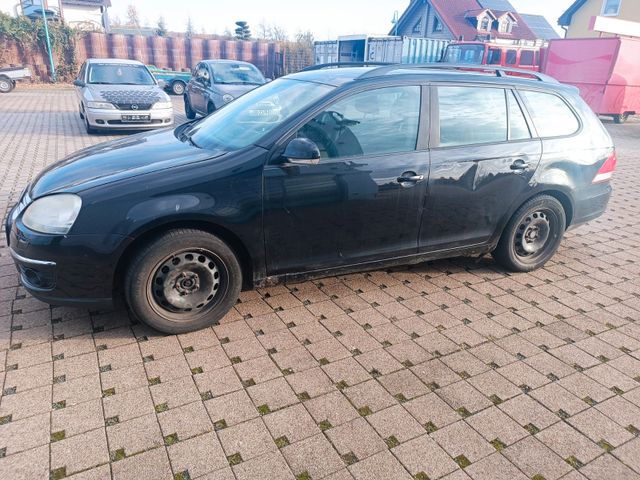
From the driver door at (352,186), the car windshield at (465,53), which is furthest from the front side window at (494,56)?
the driver door at (352,186)

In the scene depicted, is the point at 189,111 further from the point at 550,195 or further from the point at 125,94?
the point at 550,195

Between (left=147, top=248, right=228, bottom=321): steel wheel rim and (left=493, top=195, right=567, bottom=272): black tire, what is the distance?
2.64 metres

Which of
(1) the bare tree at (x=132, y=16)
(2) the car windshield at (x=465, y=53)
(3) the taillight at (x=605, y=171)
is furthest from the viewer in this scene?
(1) the bare tree at (x=132, y=16)

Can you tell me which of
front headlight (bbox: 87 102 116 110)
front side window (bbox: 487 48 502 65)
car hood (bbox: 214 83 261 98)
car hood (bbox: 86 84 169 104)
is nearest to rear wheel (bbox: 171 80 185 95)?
car hood (bbox: 214 83 261 98)

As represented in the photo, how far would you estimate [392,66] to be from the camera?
3.94 metres

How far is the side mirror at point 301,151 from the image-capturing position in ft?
10.4

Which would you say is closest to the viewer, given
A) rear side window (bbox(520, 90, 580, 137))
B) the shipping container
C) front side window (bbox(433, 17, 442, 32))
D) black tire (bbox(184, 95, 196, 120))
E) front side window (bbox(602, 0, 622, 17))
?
rear side window (bbox(520, 90, 580, 137))

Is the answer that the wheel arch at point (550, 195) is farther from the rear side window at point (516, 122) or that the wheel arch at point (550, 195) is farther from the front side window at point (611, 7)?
the front side window at point (611, 7)

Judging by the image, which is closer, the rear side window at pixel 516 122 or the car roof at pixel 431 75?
the car roof at pixel 431 75

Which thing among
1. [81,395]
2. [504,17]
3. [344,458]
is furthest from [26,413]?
[504,17]

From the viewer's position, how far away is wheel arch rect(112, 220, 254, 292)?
3.08 m

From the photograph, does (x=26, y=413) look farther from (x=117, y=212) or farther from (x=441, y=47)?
(x=441, y=47)

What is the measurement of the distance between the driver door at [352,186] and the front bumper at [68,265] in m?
1.04

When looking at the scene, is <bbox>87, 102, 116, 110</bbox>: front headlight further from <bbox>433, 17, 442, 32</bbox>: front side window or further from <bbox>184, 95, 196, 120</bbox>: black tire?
<bbox>433, 17, 442, 32</bbox>: front side window
